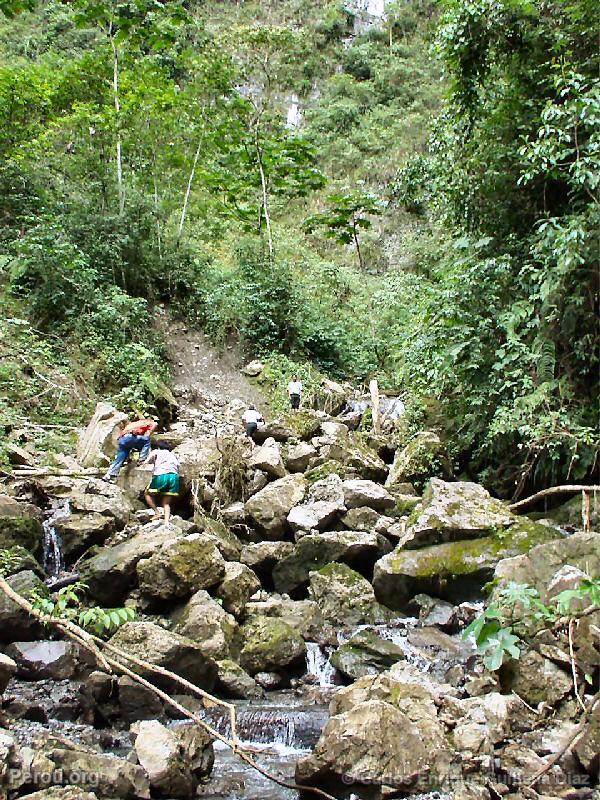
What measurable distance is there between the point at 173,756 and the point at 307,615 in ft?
10.1

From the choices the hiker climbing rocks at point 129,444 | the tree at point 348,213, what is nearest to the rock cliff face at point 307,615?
the hiker climbing rocks at point 129,444

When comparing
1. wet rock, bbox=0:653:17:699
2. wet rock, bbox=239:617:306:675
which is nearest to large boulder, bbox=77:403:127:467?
wet rock, bbox=239:617:306:675

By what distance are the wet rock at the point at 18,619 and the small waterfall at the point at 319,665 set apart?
2.67 m

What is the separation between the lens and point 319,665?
→ 649 centimetres

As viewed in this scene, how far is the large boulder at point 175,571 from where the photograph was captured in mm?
6617

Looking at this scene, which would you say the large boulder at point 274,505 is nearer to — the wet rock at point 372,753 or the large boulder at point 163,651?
the large boulder at point 163,651

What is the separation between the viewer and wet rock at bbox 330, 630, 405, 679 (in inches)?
240

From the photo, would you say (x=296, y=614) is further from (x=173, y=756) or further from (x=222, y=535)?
(x=173, y=756)

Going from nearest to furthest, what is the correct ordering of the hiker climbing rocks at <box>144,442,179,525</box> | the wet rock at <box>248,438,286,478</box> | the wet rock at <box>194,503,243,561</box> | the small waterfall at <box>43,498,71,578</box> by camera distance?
the small waterfall at <box>43,498,71,578</box> < the wet rock at <box>194,503,243,561</box> < the hiker climbing rocks at <box>144,442,179,525</box> < the wet rock at <box>248,438,286,478</box>

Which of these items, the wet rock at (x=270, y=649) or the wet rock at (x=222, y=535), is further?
the wet rock at (x=222, y=535)

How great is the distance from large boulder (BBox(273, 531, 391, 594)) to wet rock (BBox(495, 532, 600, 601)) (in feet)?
7.37

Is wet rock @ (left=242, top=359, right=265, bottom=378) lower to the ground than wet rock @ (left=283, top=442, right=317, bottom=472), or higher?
higher

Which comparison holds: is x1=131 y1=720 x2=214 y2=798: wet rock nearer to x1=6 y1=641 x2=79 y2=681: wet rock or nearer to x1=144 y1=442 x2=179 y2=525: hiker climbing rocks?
x1=6 y1=641 x2=79 y2=681: wet rock

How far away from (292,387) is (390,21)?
3510 centimetres
